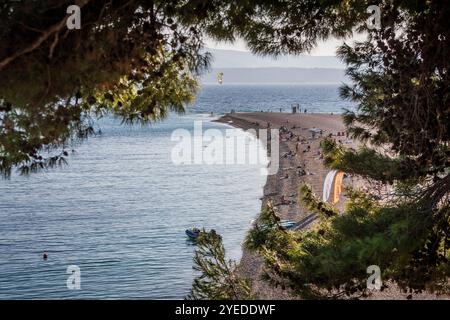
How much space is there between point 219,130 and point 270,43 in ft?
226

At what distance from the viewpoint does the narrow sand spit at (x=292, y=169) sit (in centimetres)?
1883

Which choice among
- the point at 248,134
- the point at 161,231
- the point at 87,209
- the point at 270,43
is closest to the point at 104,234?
the point at 161,231

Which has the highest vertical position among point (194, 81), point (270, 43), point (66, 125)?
point (270, 43)

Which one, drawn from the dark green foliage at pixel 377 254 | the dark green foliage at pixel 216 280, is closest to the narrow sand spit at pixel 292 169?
the dark green foliage at pixel 216 280

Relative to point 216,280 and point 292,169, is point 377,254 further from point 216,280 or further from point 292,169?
point 292,169

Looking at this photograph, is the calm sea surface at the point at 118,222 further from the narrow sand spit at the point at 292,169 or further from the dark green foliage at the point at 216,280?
the dark green foliage at the point at 216,280

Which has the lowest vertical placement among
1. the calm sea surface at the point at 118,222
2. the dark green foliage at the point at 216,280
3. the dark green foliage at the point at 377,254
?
the calm sea surface at the point at 118,222

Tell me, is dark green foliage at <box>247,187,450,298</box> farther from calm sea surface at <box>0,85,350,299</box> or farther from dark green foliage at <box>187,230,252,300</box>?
calm sea surface at <box>0,85,350,299</box>

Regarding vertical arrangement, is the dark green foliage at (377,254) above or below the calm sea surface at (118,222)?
above

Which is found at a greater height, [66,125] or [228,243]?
[66,125]

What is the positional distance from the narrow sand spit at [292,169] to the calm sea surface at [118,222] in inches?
50.2

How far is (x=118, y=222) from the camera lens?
29609 mm
